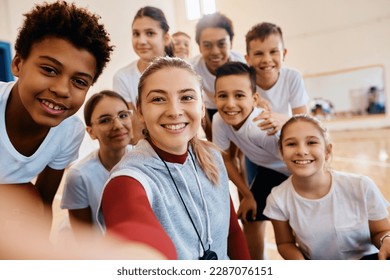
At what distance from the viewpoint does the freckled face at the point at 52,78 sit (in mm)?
478

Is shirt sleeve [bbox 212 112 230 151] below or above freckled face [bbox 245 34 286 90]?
below

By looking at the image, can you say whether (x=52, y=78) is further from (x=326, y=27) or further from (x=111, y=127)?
(x=326, y=27)

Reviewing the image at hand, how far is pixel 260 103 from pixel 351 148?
0.22 meters

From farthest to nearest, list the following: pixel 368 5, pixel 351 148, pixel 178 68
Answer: pixel 351 148
pixel 368 5
pixel 178 68

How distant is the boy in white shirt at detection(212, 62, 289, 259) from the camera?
709 millimetres

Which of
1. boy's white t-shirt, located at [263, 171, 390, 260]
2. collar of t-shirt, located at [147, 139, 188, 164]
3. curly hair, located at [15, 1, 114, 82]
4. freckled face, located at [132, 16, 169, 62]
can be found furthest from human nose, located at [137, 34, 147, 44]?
boy's white t-shirt, located at [263, 171, 390, 260]

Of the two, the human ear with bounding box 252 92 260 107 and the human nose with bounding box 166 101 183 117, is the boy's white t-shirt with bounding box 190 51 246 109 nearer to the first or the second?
the human ear with bounding box 252 92 260 107

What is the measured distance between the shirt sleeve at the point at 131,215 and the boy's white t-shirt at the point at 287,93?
1.45 feet

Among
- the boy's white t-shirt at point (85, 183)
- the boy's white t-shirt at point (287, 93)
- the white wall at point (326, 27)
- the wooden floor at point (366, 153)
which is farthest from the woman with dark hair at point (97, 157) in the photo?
the wooden floor at point (366, 153)

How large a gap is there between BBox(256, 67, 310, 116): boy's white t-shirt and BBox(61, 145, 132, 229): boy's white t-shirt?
343 mm

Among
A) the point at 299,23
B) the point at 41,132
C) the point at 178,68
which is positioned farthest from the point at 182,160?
the point at 299,23

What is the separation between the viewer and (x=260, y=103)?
2.52ft

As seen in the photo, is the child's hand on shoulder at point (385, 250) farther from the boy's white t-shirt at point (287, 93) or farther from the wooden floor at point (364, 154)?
the boy's white t-shirt at point (287, 93)

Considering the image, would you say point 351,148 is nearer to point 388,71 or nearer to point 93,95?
point 388,71
